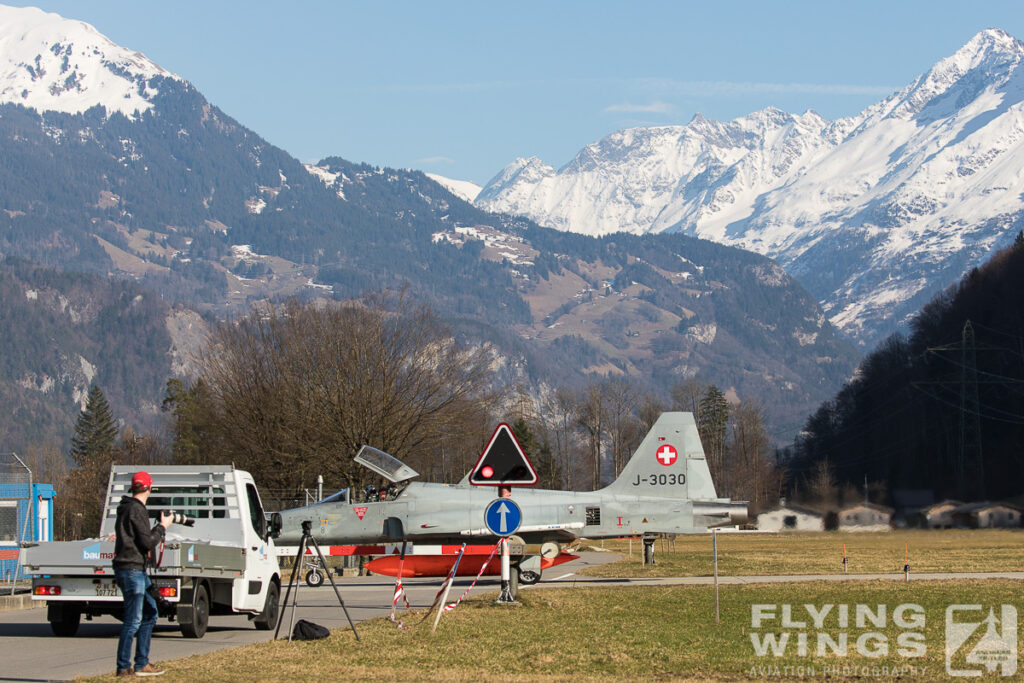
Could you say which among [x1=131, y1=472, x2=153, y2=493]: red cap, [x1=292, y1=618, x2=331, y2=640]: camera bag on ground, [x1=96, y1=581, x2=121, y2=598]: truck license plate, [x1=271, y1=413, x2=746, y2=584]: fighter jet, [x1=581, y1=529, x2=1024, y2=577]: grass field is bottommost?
[x1=581, y1=529, x2=1024, y2=577]: grass field

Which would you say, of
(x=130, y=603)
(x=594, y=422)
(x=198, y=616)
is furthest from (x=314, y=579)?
(x=594, y=422)

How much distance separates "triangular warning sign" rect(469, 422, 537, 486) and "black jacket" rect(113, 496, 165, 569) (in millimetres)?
7283

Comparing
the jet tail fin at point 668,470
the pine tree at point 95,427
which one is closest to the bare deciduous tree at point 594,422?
the pine tree at point 95,427

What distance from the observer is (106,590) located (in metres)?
17.1

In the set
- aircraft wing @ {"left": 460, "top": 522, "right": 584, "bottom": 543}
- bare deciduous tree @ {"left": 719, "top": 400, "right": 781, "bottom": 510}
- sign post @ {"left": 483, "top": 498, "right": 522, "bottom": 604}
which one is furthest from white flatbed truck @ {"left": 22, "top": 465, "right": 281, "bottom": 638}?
bare deciduous tree @ {"left": 719, "top": 400, "right": 781, "bottom": 510}

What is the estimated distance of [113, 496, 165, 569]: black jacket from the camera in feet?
43.1

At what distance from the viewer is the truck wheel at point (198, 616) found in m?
17.2

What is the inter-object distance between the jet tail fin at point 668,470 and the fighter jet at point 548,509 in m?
0.02

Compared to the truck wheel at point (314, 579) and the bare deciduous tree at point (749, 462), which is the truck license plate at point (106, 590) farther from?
the bare deciduous tree at point (749, 462)

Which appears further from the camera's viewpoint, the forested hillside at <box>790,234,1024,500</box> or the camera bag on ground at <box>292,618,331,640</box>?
the forested hillside at <box>790,234,1024,500</box>

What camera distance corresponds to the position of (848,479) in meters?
90.5

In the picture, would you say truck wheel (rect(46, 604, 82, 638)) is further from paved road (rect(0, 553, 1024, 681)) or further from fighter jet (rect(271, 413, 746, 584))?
fighter jet (rect(271, 413, 746, 584))

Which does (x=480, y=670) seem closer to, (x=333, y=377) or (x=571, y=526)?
(x=571, y=526)
